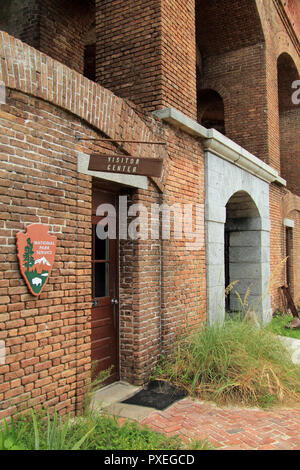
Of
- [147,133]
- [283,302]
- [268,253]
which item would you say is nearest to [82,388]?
[147,133]

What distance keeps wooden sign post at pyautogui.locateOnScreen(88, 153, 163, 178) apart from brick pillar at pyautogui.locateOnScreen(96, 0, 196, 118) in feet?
6.55

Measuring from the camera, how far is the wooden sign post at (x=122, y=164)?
3980mm

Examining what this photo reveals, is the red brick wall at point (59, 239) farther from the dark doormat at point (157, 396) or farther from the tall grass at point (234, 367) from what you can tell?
the tall grass at point (234, 367)

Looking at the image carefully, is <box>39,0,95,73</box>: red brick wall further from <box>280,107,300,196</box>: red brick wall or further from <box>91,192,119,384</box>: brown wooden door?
<box>280,107,300,196</box>: red brick wall

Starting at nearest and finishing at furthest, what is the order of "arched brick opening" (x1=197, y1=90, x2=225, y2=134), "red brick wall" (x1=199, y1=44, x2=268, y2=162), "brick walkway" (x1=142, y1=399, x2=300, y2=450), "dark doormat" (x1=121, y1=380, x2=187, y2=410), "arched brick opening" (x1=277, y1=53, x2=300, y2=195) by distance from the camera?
1. "brick walkway" (x1=142, y1=399, x2=300, y2=450)
2. "dark doormat" (x1=121, y1=380, x2=187, y2=410)
3. "red brick wall" (x1=199, y1=44, x2=268, y2=162)
4. "arched brick opening" (x1=197, y1=90, x2=225, y2=134)
5. "arched brick opening" (x1=277, y1=53, x2=300, y2=195)

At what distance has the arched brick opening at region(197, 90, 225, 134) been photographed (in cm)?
1374

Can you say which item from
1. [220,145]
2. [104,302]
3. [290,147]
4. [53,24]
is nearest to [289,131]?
[290,147]

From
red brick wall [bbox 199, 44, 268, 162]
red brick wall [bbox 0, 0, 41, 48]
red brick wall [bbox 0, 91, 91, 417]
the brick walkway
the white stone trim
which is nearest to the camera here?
red brick wall [bbox 0, 91, 91, 417]

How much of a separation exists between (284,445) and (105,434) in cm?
168

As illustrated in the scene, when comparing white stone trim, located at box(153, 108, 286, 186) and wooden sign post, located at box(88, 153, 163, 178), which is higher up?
white stone trim, located at box(153, 108, 286, 186)

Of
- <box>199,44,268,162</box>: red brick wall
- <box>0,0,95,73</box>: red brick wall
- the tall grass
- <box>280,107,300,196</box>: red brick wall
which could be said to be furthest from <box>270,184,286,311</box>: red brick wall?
<box>0,0,95,73</box>: red brick wall

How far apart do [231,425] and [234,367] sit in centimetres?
97

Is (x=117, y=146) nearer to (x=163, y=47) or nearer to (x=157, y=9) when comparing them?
(x=163, y=47)

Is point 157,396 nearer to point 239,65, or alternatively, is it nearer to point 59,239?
point 59,239
